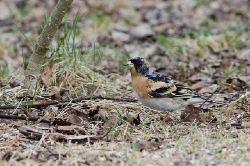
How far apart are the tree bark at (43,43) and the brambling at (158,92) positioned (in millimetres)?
846

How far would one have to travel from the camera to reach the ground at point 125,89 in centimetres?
372

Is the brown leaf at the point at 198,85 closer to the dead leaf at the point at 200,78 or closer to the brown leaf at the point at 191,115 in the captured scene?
the dead leaf at the point at 200,78

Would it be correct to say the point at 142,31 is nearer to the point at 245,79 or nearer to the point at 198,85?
the point at 198,85

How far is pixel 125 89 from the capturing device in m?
5.91

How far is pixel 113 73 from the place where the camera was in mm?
6414

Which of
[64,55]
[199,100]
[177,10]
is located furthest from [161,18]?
[199,100]

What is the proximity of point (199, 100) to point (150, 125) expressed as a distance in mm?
659

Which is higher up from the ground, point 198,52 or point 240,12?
point 240,12

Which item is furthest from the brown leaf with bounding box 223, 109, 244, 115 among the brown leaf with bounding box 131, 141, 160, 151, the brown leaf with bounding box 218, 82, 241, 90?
the brown leaf with bounding box 131, 141, 160, 151

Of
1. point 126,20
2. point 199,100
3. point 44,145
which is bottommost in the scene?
point 44,145

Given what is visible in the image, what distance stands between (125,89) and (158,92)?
1.14 m

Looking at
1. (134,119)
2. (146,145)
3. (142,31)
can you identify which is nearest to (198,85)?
(134,119)

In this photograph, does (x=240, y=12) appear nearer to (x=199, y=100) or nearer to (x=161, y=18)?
(x=161, y=18)

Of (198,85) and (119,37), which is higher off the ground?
(119,37)
